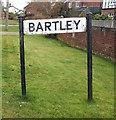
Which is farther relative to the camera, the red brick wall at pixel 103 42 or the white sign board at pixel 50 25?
the red brick wall at pixel 103 42

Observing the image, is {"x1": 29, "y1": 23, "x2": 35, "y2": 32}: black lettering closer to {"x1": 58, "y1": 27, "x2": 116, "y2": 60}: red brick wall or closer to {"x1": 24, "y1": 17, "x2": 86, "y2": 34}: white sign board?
{"x1": 24, "y1": 17, "x2": 86, "y2": 34}: white sign board

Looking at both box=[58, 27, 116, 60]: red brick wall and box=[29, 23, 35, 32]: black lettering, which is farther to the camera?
box=[58, 27, 116, 60]: red brick wall

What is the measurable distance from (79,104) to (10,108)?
1398mm

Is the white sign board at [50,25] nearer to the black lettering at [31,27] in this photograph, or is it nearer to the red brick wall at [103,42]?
the black lettering at [31,27]

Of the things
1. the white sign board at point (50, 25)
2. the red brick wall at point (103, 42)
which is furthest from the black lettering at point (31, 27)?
the red brick wall at point (103, 42)

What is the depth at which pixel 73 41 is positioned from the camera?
28281 mm

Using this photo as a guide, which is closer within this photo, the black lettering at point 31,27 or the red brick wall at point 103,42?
the black lettering at point 31,27

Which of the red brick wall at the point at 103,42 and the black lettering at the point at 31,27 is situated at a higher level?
the black lettering at the point at 31,27

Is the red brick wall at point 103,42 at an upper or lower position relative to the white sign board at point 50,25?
lower

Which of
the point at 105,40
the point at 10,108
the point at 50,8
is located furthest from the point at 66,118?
the point at 50,8

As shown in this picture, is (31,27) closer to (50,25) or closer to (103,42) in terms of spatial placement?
(50,25)

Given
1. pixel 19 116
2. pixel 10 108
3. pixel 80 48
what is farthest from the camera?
pixel 80 48

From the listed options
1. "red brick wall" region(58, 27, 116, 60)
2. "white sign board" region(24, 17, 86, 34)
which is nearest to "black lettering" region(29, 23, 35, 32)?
"white sign board" region(24, 17, 86, 34)

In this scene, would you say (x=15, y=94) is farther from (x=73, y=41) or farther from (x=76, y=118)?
(x=73, y=41)
